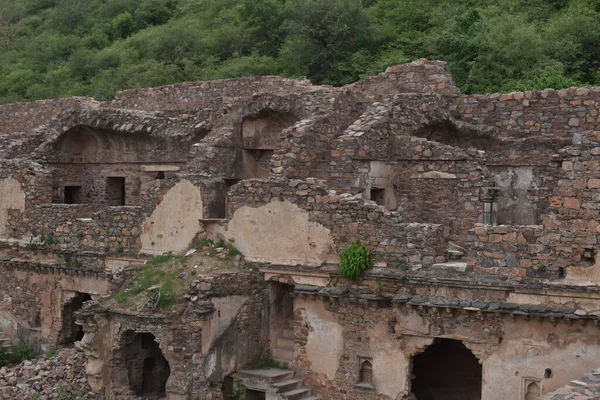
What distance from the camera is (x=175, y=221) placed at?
15.2 m

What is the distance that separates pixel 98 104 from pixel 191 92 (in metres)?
2.96

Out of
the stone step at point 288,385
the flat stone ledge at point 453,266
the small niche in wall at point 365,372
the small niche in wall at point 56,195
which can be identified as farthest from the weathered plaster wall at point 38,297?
the flat stone ledge at point 453,266

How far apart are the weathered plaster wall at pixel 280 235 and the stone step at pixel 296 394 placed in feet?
6.57

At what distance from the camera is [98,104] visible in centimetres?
2228

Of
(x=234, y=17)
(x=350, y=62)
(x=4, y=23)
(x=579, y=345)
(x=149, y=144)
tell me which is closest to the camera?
(x=579, y=345)

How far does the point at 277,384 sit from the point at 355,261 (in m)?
2.33

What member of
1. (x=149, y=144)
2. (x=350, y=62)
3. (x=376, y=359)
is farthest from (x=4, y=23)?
(x=376, y=359)

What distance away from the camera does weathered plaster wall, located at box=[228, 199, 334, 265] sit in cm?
1307

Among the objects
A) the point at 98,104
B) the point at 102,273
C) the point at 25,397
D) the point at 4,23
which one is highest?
Answer: the point at 4,23

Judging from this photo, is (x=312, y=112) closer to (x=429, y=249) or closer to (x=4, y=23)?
(x=429, y=249)

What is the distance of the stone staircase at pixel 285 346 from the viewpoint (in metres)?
13.6

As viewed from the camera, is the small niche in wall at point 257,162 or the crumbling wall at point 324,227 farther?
the small niche in wall at point 257,162

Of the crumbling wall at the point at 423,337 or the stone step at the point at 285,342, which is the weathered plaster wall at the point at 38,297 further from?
the crumbling wall at the point at 423,337

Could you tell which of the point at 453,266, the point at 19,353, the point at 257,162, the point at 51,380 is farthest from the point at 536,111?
the point at 19,353
